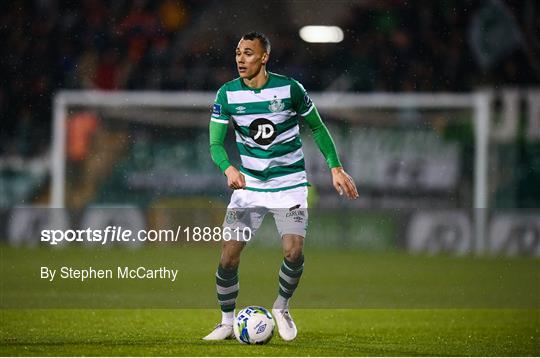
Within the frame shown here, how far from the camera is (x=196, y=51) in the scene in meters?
18.8

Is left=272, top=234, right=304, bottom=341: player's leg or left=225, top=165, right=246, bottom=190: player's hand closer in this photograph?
left=225, top=165, right=246, bottom=190: player's hand

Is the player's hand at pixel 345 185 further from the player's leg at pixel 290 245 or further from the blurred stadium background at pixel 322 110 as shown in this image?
the blurred stadium background at pixel 322 110

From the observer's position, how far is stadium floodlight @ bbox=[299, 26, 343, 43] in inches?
720

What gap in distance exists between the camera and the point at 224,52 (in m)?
18.6

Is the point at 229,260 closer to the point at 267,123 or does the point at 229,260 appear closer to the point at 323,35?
the point at 267,123

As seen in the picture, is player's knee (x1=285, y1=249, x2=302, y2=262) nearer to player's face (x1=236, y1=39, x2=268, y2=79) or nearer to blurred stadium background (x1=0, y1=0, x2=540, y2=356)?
player's face (x1=236, y1=39, x2=268, y2=79)

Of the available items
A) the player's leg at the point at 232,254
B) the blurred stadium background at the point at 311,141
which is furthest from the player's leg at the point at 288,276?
the blurred stadium background at the point at 311,141

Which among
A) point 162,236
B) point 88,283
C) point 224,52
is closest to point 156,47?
point 224,52

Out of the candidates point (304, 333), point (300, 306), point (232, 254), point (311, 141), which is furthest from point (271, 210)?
point (311, 141)

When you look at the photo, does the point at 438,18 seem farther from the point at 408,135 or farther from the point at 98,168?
the point at 98,168

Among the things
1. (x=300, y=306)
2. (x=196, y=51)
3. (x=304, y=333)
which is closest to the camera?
(x=304, y=333)

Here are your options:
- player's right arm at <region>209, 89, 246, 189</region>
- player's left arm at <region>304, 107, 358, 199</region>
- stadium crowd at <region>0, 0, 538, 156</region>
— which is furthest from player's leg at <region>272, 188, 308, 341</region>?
stadium crowd at <region>0, 0, 538, 156</region>

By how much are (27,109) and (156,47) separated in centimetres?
239

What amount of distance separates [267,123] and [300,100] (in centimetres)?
24
